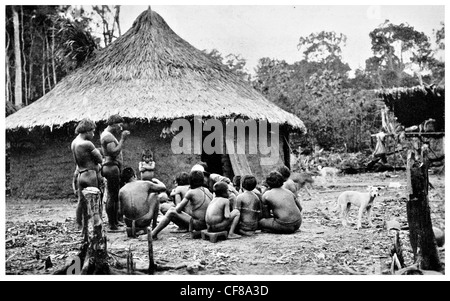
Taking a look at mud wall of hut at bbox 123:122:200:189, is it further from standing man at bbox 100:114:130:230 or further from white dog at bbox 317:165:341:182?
white dog at bbox 317:165:341:182

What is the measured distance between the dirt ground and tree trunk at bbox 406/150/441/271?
21 cm

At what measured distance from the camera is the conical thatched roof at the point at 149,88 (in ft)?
27.0

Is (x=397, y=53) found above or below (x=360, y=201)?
above

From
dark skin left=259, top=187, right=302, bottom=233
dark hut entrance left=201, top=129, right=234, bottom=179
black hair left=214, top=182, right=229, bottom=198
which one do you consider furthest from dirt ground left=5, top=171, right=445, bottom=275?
dark hut entrance left=201, top=129, right=234, bottom=179

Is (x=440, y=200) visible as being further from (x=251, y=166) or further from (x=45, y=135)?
(x=45, y=135)

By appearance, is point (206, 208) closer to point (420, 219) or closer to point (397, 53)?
point (420, 219)

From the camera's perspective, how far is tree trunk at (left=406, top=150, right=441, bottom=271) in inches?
158

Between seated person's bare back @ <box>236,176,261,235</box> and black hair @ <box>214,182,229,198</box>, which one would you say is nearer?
black hair @ <box>214,182,229,198</box>

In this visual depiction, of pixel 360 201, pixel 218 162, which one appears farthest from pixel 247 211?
pixel 218 162

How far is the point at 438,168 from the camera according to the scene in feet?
19.7

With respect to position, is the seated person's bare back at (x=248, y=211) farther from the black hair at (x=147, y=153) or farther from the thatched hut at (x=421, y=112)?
the black hair at (x=147, y=153)

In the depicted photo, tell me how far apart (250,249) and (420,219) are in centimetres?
161

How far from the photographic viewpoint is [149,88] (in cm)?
850
